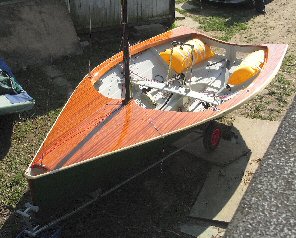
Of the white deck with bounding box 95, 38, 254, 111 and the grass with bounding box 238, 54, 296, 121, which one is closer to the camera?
the white deck with bounding box 95, 38, 254, 111

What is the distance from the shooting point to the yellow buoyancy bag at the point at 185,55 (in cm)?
1209

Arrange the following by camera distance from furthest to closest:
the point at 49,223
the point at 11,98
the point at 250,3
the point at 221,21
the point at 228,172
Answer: the point at 250,3
the point at 221,21
the point at 11,98
the point at 228,172
the point at 49,223

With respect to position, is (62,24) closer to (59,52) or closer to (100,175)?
(59,52)

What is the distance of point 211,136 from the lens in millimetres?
10594

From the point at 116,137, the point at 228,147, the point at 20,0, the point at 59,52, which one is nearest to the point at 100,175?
the point at 116,137

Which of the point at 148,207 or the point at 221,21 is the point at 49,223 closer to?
the point at 148,207

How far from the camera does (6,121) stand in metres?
11.9

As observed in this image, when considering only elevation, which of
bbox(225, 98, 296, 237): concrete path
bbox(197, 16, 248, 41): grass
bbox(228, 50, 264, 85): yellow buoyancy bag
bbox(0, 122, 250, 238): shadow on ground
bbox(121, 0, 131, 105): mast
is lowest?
bbox(0, 122, 250, 238): shadow on ground

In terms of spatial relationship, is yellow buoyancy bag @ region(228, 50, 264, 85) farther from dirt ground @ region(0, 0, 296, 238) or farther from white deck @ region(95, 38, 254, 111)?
dirt ground @ region(0, 0, 296, 238)

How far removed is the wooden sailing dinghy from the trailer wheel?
55 cm

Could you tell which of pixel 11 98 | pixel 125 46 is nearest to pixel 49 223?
pixel 125 46

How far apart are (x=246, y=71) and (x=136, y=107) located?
149 inches

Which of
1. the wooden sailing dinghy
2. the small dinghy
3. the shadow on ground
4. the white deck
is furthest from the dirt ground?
the white deck

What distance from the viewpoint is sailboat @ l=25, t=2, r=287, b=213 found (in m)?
8.10
